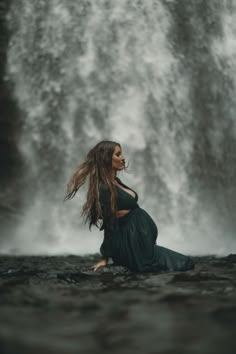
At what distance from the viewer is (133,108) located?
12.9 m

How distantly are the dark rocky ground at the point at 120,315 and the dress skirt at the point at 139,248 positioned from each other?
30 centimetres

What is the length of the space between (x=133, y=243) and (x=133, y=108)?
8.78m

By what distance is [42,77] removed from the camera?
13.1m

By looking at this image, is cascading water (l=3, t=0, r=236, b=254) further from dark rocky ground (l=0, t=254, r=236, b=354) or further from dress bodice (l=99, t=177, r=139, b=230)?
dark rocky ground (l=0, t=254, r=236, b=354)

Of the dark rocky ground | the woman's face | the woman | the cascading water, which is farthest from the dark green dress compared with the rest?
the cascading water

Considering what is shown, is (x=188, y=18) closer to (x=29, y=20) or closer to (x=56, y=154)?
(x=29, y=20)

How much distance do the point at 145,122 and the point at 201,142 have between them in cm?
185

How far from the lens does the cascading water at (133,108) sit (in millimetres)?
12125

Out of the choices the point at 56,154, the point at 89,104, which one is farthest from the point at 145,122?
the point at 56,154

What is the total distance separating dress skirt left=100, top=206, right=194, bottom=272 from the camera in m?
4.46

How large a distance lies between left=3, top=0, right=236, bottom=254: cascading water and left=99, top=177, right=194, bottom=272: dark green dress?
6553 mm

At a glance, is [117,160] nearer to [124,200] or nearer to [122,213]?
[124,200]

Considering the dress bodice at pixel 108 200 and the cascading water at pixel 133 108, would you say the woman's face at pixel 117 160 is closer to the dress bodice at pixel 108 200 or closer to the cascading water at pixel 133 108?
the dress bodice at pixel 108 200

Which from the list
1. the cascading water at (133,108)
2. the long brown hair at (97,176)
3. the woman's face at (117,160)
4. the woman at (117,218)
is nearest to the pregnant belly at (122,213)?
the woman at (117,218)
